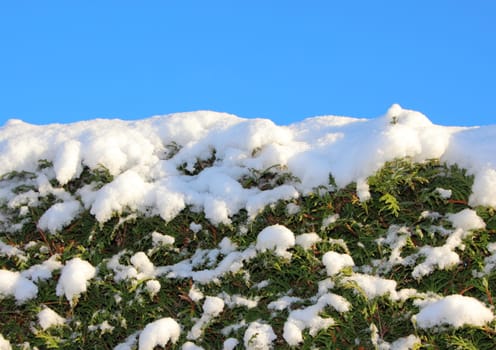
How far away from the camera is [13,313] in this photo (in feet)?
10.4

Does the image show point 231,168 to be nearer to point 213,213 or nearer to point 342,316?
point 213,213

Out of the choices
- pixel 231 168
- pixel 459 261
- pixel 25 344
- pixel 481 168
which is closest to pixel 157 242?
pixel 231 168

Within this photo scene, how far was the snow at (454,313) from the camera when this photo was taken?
8.45 ft

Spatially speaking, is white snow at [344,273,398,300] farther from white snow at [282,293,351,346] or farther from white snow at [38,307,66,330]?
white snow at [38,307,66,330]

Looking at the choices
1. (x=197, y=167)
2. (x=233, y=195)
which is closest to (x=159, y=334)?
(x=233, y=195)

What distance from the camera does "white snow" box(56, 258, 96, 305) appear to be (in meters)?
3.09

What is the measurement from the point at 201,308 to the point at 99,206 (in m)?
0.87

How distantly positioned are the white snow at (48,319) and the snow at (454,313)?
1830 millimetres

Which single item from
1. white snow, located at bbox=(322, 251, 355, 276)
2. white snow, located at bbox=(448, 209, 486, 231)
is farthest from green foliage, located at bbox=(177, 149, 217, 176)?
white snow, located at bbox=(448, 209, 486, 231)

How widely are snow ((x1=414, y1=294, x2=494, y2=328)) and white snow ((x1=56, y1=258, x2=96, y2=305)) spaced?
1.72 m

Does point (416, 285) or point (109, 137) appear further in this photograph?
point (109, 137)

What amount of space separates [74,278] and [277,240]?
111 cm

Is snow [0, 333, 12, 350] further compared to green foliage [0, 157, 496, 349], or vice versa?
snow [0, 333, 12, 350]

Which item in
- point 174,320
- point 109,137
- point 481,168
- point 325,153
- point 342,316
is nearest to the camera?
point 342,316
